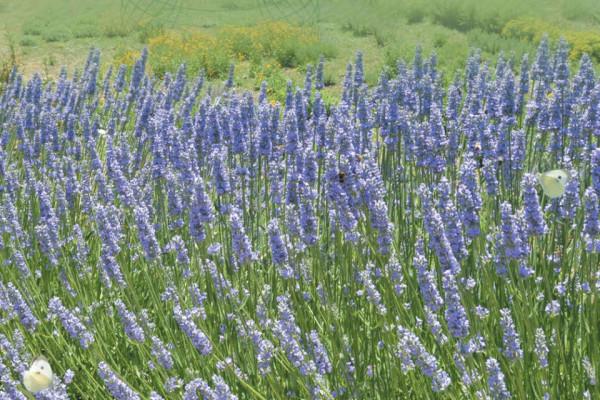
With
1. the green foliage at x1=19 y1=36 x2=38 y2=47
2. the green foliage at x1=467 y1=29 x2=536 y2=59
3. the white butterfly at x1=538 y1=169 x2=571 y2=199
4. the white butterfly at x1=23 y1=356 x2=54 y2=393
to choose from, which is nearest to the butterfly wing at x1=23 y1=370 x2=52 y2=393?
the white butterfly at x1=23 y1=356 x2=54 y2=393

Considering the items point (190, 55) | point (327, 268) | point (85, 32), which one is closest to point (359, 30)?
point (190, 55)

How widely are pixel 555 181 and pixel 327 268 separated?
0.99 m

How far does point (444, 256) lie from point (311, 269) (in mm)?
944

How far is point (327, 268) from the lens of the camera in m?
3.13

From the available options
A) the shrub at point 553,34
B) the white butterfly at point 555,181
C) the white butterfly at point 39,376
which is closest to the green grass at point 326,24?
the shrub at point 553,34

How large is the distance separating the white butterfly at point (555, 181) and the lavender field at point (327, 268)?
0.02 metres

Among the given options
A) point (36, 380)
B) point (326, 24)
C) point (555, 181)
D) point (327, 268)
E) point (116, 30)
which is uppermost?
point (555, 181)

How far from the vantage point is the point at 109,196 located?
353cm

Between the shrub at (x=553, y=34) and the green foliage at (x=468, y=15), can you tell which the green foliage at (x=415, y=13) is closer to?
the green foliage at (x=468, y=15)

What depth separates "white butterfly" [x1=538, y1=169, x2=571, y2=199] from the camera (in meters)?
2.51

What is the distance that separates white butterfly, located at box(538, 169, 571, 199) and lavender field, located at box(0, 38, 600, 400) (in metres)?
0.02

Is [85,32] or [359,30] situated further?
[85,32]

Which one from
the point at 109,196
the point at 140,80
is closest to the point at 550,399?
the point at 109,196

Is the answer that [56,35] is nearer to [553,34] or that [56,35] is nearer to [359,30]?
[359,30]
